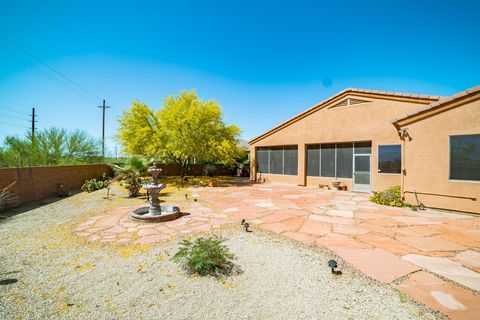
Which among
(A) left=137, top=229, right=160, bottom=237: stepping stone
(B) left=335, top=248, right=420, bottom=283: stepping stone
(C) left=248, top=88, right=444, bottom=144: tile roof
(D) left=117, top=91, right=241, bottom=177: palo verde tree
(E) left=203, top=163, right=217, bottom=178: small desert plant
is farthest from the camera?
(E) left=203, top=163, right=217, bottom=178: small desert plant

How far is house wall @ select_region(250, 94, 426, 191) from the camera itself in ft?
36.2

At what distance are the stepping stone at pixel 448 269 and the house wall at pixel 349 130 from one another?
8036 mm

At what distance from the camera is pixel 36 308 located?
271cm

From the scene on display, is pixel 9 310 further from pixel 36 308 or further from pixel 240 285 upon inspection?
pixel 240 285

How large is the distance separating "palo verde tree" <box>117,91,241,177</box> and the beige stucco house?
3.92 meters

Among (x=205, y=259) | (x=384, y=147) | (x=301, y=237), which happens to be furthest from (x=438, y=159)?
(x=205, y=259)

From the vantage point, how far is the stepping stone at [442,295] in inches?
104

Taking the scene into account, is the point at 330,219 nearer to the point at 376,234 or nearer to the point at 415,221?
the point at 376,234

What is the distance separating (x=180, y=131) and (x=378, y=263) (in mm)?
13272

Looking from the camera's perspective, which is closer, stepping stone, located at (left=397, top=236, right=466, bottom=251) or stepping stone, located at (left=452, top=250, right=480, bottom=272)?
stepping stone, located at (left=452, top=250, right=480, bottom=272)

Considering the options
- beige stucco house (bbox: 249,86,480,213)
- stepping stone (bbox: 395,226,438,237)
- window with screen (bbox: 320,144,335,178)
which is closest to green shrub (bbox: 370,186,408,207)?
beige stucco house (bbox: 249,86,480,213)

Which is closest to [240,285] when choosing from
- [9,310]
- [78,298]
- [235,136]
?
[78,298]

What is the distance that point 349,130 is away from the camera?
12516 millimetres

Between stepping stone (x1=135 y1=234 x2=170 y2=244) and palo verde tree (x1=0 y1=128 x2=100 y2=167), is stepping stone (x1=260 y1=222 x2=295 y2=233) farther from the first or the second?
palo verde tree (x1=0 y1=128 x2=100 y2=167)
